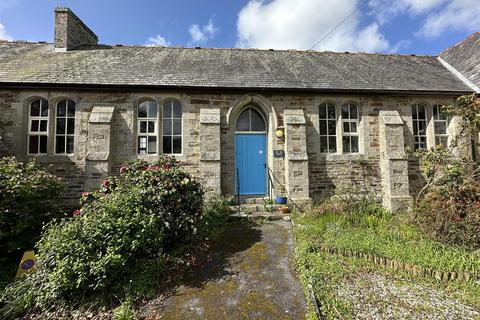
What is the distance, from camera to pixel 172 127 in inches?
360

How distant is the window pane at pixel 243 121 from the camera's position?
31.0ft

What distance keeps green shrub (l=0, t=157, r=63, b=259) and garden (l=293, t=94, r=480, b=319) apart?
21.6ft

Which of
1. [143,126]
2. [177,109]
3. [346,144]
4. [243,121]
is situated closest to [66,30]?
[143,126]

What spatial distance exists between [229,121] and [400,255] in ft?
21.3

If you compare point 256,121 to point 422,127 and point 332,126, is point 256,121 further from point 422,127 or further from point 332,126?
point 422,127

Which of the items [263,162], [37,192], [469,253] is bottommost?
[469,253]

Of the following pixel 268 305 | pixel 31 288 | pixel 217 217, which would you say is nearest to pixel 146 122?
pixel 217 217

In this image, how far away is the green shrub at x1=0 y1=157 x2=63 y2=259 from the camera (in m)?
5.61

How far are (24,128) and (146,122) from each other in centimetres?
422

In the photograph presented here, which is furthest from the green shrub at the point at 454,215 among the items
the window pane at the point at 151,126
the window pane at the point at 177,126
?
the window pane at the point at 151,126

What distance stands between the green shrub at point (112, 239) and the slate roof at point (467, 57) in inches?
495

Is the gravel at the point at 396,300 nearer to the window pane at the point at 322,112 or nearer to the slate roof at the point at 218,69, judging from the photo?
the window pane at the point at 322,112

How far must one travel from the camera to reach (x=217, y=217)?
7367 mm

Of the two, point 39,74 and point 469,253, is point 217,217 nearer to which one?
point 469,253
